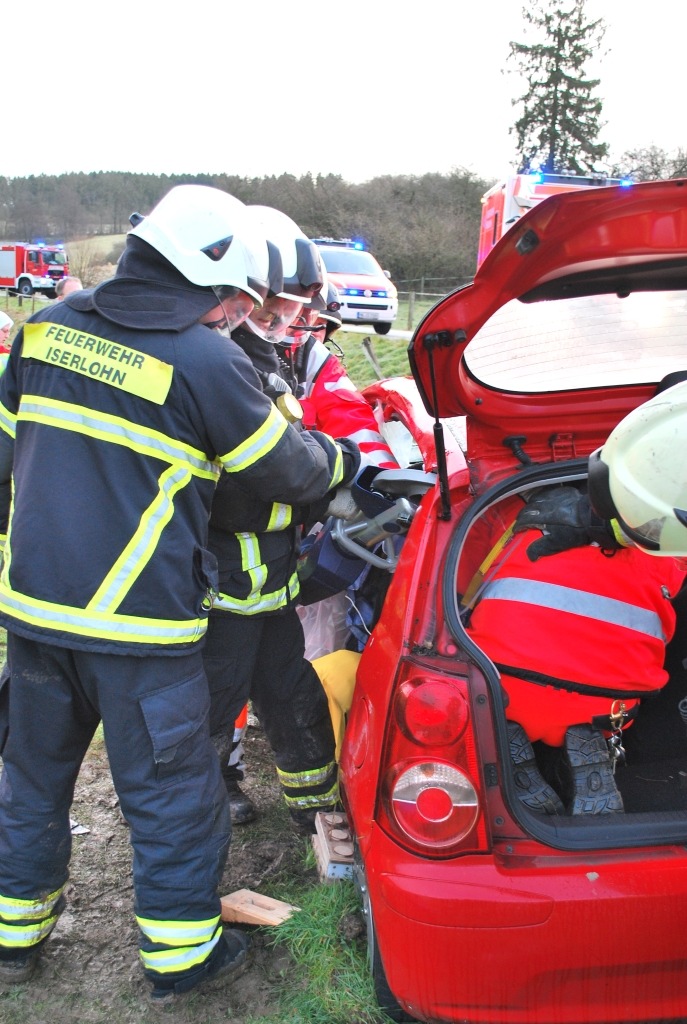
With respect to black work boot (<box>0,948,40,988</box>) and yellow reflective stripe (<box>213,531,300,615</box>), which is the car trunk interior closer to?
yellow reflective stripe (<box>213,531,300,615</box>)

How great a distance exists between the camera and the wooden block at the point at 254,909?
2.40 metres

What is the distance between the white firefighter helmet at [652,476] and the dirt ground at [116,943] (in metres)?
1.53

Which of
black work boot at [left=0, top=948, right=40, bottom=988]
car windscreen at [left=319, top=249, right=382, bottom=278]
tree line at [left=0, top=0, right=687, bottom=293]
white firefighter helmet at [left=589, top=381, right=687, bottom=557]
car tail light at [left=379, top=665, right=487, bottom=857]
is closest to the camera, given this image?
white firefighter helmet at [left=589, top=381, right=687, bottom=557]

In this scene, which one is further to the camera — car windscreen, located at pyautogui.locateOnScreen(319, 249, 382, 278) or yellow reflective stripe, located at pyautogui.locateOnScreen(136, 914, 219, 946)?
car windscreen, located at pyautogui.locateOnScreen(319, 249, 382, 278)

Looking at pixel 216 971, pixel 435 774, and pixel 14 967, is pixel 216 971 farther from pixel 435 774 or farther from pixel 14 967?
pixel 435 774

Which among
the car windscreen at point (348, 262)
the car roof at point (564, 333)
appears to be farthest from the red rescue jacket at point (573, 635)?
the car windscreen at point (348, 262)

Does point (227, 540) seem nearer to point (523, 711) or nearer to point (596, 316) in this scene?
point (523, 711)

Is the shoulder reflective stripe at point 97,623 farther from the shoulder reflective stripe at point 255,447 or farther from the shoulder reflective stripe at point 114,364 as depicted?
the shoulder reflective stripe at point 114,364

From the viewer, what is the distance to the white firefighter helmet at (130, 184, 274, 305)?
2148mm

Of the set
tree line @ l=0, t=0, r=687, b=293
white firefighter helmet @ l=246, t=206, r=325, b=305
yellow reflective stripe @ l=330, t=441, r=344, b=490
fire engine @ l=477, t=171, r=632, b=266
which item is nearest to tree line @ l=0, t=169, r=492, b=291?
tree line @ l=0, t=0, r=687, b=293

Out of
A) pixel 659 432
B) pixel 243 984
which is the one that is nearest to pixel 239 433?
pixel 659 432

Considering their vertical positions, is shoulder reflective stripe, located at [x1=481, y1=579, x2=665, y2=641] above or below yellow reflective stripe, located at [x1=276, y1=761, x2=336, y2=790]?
above

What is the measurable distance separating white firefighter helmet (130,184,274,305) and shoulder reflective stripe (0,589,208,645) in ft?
2.82

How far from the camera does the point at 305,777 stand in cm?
283
